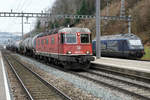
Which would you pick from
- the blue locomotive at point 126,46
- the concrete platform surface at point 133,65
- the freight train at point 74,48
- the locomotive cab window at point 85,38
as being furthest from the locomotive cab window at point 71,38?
the blue locomotive at point 126,46

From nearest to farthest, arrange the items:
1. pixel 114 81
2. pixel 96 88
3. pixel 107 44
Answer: pixel 96 88
pixel 114 81
pixel 107 44

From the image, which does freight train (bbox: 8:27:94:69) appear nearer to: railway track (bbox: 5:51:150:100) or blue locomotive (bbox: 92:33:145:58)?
railway track (bbox: 5:51:150:100)

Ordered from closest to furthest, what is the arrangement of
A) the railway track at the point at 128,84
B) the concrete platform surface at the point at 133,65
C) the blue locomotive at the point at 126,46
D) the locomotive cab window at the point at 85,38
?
the railway track at the point at 128,84
the concrete platform surface at the point at 133,65
the locomotive cab window at the point at 85,38
the blue locomotive at the point at 126,46

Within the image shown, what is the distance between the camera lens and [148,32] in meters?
46.3

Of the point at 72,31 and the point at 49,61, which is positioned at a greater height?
the point at 72,31

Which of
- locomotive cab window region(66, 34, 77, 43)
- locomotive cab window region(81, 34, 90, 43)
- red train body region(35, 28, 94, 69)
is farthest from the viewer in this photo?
locomotive cab window region(81, 34, 90, 43)

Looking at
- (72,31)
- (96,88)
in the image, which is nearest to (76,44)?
(72,31)

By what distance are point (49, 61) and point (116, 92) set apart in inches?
527

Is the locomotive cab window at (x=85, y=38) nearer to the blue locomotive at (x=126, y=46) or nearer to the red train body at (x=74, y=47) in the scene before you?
the red train body at (x=74, y=47)

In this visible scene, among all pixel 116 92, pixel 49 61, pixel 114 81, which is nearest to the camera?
pixel 116 92

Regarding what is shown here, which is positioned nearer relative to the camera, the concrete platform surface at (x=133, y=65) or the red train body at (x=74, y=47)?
the concrete platform surface at (x=133, y=65)

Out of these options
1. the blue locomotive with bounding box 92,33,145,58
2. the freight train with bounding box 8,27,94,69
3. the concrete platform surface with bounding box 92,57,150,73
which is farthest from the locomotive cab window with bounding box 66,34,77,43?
the blue locomotive with bounding box 92,33,145,58

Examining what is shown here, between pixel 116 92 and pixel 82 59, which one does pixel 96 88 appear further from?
pixel 82 59

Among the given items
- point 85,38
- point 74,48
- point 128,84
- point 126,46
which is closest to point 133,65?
point 85,38
